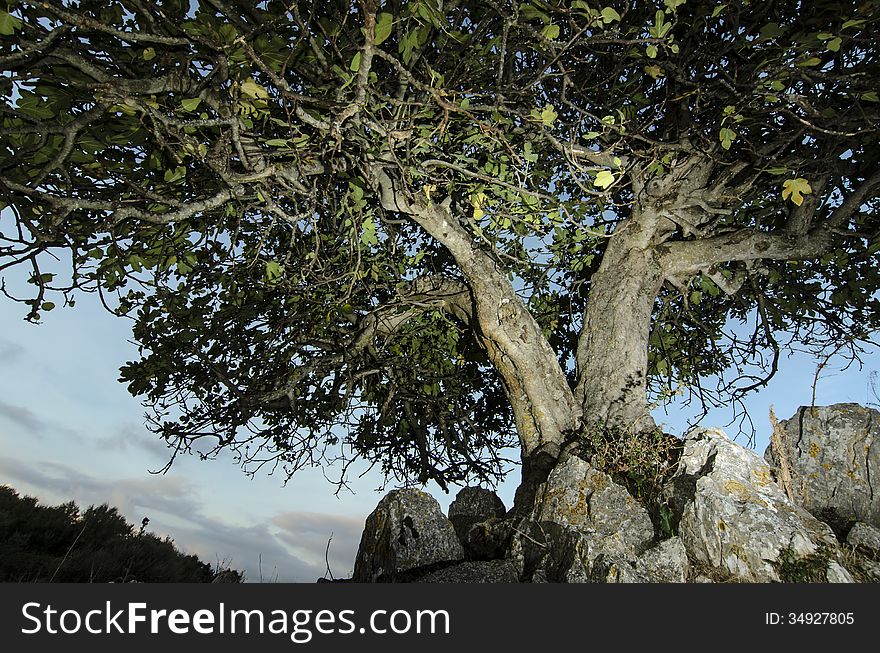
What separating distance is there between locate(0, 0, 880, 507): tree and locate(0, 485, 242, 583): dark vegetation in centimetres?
217

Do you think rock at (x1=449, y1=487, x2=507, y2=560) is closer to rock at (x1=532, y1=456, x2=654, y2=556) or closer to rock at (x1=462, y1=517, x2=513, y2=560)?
rock at (x1=462, y1=517, x2=513, y2=560)

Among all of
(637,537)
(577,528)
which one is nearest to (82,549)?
(577,528)

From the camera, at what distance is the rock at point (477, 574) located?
5215mm

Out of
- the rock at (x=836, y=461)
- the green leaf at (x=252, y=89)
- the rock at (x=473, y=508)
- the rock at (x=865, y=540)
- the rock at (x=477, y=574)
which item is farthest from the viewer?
the rock at (x=836, y=461)

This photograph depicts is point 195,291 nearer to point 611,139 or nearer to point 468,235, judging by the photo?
point 468,235

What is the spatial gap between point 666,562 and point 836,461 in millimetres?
5493

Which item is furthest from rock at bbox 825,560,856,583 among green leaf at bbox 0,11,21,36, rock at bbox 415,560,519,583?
green leaf at bbox 0,11,21,36

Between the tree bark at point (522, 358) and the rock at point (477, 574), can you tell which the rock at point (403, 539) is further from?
the tree bark at point (522, 358)

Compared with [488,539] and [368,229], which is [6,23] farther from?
[488,539]

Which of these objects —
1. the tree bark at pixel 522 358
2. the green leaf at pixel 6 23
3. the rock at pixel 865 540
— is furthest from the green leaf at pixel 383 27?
the rock at pixel 865 540

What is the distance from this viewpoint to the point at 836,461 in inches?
353

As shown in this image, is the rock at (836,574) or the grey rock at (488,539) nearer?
the rock at (836,574)

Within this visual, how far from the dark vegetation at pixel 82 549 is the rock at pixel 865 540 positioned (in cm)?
758

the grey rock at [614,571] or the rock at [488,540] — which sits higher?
the rock at [488,540]
